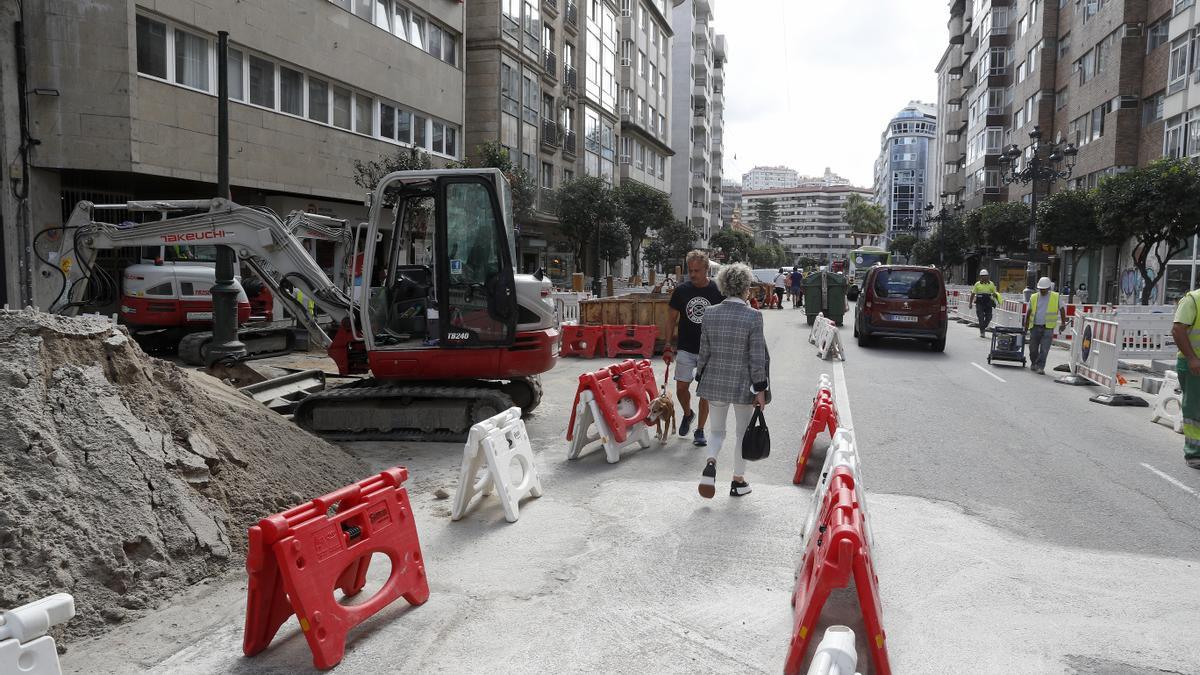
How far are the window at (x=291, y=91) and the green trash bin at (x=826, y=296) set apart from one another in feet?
53.4

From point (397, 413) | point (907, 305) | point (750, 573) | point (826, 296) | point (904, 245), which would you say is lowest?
point (750, 573)

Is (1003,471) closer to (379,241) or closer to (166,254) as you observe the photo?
(379,241)

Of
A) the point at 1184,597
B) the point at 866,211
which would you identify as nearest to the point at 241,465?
the point at 1184,597

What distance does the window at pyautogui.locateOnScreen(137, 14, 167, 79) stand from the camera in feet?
56.2

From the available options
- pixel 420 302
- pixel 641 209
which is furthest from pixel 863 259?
pixel 420 302

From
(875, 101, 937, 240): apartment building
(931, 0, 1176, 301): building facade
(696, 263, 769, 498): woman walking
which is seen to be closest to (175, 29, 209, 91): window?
(696, 263, 769, 498): woman walking

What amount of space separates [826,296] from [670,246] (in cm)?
3015

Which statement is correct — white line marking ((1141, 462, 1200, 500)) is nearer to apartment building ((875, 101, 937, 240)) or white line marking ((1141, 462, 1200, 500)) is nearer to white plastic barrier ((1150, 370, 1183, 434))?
white plastic barrier ((1150, 370, 1183, 434))

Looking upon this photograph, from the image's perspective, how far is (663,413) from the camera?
8477mm

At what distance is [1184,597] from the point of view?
4.59 meters

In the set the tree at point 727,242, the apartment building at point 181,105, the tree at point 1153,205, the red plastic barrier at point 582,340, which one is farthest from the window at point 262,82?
the tree at point 727,242

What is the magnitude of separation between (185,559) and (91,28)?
51.1 feet

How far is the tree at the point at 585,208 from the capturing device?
3572cm

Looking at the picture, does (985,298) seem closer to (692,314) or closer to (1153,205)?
(1153,205)
